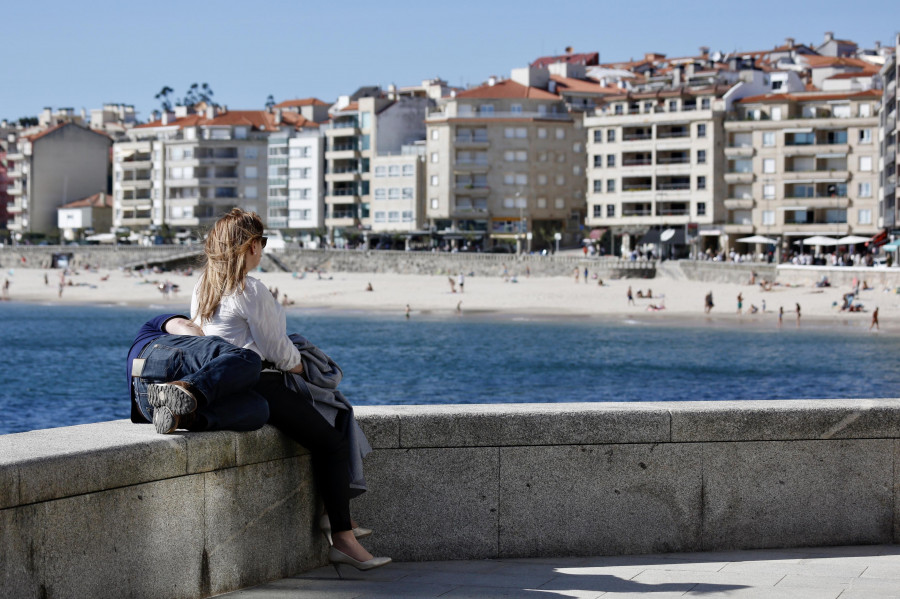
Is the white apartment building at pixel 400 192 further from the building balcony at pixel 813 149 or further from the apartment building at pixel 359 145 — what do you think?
the building balcony at pixel 813 149

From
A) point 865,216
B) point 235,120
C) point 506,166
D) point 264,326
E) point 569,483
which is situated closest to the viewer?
point 264,326

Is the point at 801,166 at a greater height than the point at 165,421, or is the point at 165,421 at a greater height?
the point at 801,166

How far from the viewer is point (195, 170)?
134250 millimetres

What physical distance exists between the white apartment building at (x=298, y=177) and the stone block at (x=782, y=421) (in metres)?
120

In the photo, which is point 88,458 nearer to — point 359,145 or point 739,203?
point 739,203

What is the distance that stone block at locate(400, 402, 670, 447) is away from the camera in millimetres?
6750

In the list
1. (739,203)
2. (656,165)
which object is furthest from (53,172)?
(739,203)

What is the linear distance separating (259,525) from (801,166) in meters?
94.5

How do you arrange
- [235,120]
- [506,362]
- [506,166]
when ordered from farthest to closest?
1. [235,120]
2. [506,166]
3. [506,362]

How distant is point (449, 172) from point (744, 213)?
26.6m

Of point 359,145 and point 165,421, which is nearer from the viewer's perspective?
point 165,421

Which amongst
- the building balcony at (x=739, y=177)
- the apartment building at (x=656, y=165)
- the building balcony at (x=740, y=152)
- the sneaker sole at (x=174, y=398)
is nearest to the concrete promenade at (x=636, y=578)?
the sneaker sole at (x=174, y=398)

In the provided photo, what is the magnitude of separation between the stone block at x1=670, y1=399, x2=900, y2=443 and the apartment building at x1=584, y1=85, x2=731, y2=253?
303 ft

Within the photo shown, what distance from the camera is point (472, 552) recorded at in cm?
686
